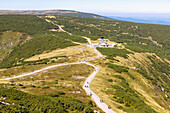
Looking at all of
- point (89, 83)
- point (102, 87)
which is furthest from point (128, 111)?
point (89, 83)

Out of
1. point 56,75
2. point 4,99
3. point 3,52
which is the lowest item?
point 3,52

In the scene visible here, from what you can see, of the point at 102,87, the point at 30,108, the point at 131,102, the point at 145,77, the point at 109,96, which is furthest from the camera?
the point at 145,77

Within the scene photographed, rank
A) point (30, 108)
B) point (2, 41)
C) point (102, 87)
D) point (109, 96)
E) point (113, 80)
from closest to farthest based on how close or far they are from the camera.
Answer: point (30, 108) → point (109, 96) → point (102, 87) → point (113, 80) → point (2, 41)

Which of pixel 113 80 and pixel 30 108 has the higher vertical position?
pixel 30 108

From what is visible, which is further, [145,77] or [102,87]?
[145,77]

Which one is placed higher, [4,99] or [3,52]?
[4,99]

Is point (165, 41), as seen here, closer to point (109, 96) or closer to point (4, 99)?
point (109, 96)

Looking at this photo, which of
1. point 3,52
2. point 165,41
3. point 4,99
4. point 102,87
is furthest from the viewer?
point 165,41

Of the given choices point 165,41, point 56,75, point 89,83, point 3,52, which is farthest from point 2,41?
point 165,41

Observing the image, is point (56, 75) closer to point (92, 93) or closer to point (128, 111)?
point (92, 93)
